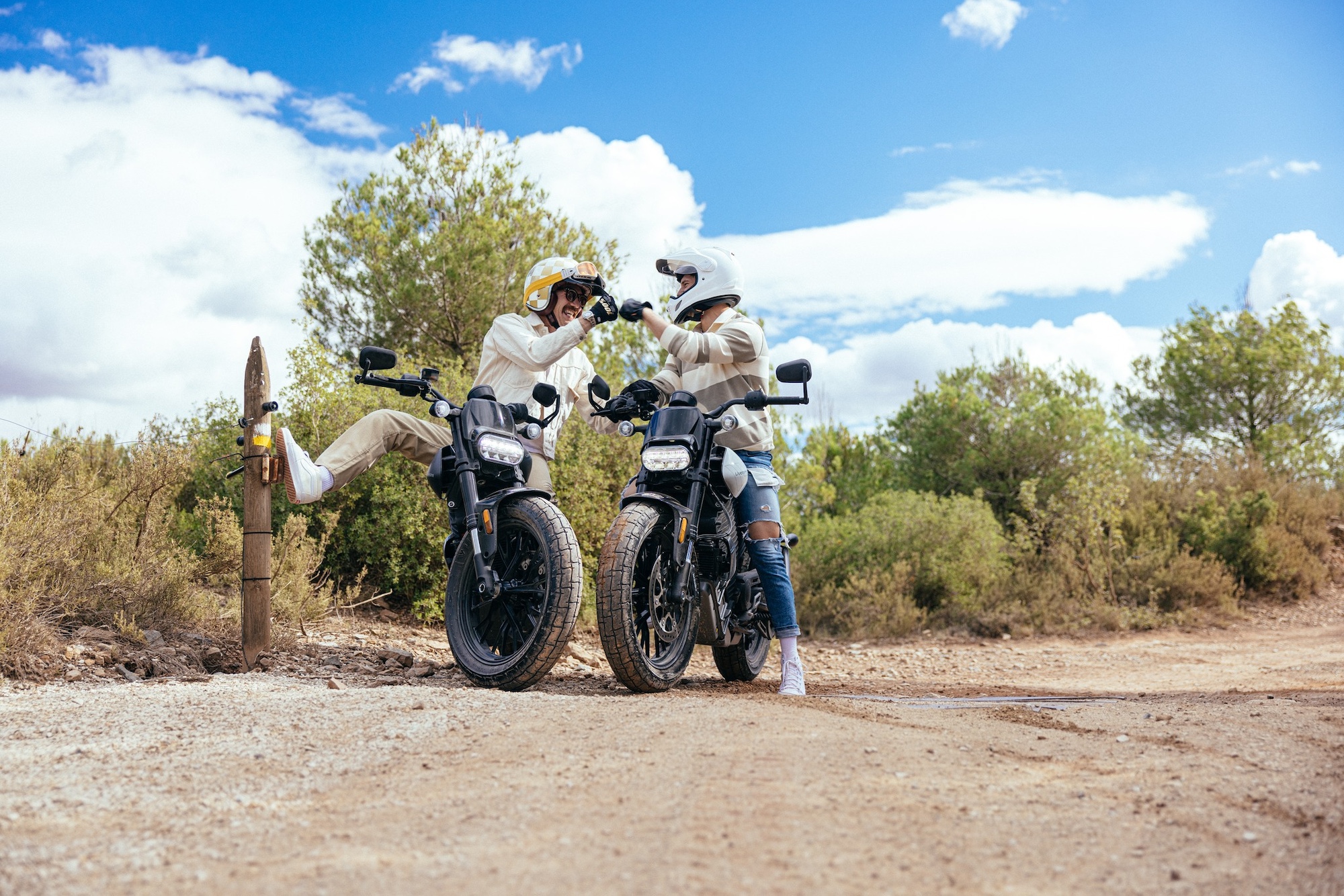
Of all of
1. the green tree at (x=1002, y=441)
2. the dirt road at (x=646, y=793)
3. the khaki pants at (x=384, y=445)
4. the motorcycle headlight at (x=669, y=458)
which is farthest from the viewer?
the green tree at (x=1002, y=441)

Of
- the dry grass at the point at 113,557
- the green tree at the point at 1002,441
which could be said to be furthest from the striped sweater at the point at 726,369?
the green tree at the point at 1002,441

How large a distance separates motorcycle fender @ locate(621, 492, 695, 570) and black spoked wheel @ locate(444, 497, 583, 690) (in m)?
0.42

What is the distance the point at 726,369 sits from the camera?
579 centimetres

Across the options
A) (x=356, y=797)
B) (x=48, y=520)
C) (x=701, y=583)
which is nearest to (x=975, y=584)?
(x=701, y=583)

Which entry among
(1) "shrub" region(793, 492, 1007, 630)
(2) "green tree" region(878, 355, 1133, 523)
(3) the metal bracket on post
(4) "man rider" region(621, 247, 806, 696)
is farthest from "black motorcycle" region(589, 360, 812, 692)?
(2) "green tree" region(878, 355, 1133, 523)

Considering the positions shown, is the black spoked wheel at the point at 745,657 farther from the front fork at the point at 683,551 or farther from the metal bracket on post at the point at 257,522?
the metal bracket on post at the point at 257,522

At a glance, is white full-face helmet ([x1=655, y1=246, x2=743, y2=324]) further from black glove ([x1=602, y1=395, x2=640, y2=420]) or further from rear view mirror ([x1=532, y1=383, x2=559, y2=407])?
rear view mirror ([x1=532, y1=383, x2=559, y2=407])

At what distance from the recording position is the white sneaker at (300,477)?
5543mm

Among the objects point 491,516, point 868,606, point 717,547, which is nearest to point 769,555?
point 717,547

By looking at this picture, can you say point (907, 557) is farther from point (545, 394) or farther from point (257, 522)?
point (257, 522)

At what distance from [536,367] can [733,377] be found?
111 cm

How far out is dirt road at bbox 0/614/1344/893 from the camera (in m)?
2.48

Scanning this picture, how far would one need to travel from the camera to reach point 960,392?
1706 cm

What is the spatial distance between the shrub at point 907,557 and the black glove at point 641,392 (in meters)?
6.33
